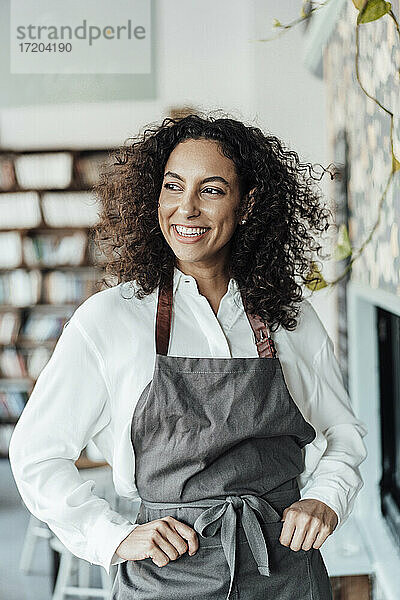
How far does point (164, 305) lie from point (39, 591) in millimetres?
741

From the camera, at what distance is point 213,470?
38.6 inches

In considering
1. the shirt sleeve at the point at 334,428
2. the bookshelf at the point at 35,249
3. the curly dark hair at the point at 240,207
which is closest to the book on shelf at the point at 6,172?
the bookshelf at the point at 35,249

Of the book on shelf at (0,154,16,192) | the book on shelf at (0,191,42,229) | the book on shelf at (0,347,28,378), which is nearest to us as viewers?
Result: the book on shelf at (0,154,16,192)

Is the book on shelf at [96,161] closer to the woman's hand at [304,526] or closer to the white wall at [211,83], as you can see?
the white wall at [211,83]

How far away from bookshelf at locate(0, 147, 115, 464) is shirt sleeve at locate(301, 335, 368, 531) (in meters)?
0.42

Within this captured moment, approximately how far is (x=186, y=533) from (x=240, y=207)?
43 centimetres

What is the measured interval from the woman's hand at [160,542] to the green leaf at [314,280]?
1.50ft

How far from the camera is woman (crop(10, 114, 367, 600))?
0.97 meters

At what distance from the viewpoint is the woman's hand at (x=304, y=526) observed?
98 cm

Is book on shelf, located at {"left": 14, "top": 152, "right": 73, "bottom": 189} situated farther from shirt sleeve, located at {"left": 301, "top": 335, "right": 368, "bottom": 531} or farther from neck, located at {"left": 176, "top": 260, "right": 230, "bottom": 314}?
shirt sleeve, located at {"left": 301, "top": 335, "right": 368, "bottom": 531}

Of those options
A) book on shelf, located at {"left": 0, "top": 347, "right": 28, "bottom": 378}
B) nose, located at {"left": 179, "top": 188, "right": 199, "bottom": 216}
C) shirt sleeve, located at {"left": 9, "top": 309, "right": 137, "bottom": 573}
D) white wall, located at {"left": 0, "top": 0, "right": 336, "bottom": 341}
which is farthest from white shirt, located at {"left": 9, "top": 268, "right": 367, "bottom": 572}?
book on shelf, located at {"left": 0, "top": 347, "right": 28, "bottom": 378}

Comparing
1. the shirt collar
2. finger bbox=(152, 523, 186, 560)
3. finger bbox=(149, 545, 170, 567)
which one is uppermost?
the shirt collar

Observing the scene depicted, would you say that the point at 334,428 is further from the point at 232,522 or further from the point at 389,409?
the point at 389,409

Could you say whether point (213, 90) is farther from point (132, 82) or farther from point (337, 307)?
point (337, 307)
